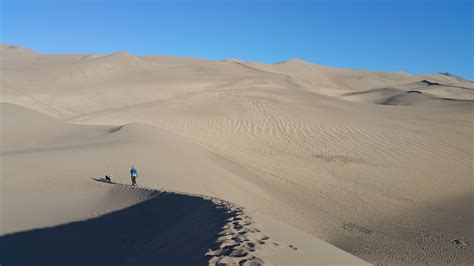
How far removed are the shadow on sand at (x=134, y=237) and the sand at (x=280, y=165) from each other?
59cm

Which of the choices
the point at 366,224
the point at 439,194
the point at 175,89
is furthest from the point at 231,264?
the point at 175,89

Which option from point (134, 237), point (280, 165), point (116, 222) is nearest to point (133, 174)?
point (116, 222)

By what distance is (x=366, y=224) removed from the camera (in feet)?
38.8

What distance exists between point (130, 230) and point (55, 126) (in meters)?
13.5

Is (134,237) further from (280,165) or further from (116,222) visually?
(280,165)

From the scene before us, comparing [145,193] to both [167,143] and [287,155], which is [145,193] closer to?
[167,143]

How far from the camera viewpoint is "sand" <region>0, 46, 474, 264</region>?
1075cm

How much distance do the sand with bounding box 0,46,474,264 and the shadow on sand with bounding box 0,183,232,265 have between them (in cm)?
59

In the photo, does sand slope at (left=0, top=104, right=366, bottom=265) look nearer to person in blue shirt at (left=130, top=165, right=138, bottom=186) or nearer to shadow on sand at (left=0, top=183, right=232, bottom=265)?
shadow on sand at (left=0, top=183, right=232, bottom=265)

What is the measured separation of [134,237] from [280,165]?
389 inches

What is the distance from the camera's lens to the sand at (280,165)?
10.8 m

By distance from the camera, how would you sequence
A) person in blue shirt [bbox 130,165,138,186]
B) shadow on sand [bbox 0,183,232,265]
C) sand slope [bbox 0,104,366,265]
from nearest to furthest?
sand slope [bbox 0,104,366,265] < shadow on sand [bbox 0,183,232,265] < person in blue shirt [bbox 130,165,138,186]

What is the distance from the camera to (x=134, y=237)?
855cm

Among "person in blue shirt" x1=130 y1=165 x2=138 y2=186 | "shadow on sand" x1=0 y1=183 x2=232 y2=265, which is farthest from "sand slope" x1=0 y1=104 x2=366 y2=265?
"person in blue shirt" x1=130 y1=165 x2=138 y2=186
